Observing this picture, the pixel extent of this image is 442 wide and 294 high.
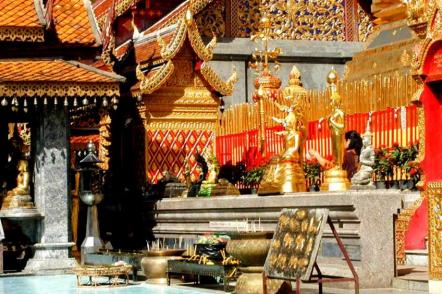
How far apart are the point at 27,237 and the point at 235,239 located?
316 inches

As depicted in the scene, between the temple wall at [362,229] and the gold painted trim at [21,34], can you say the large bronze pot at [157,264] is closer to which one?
the temple wall at [362,229]

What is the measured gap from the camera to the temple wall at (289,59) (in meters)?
31.2

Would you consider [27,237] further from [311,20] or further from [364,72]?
[311,20]

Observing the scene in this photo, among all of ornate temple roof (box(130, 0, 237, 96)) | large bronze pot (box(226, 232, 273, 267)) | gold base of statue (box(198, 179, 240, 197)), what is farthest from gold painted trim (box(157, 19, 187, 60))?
large bronze pot (box(226, 232, 273, 267))

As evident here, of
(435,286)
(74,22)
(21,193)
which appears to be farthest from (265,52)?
(435,286)

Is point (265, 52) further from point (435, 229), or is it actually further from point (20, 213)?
point (435, 229)

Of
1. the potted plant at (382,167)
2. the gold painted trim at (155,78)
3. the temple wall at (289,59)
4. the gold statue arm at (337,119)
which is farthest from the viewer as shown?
the temple wall at (289,59)

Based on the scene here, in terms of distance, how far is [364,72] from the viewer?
25.3 meters

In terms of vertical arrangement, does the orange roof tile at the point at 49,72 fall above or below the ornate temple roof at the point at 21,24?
below

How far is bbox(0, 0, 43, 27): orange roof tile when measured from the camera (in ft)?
75.9

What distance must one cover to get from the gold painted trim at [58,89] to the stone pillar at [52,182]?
0.95 meters

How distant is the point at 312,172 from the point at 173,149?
508 centimetres

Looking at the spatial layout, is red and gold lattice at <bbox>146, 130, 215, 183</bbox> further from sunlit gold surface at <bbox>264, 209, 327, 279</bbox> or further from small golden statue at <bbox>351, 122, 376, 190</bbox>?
sunlit gold surface at <bbox>264, 209, 327, 279</bbox>

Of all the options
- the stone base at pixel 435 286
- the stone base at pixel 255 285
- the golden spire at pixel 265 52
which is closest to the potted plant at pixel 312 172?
the golden spire at pixel 265 52
